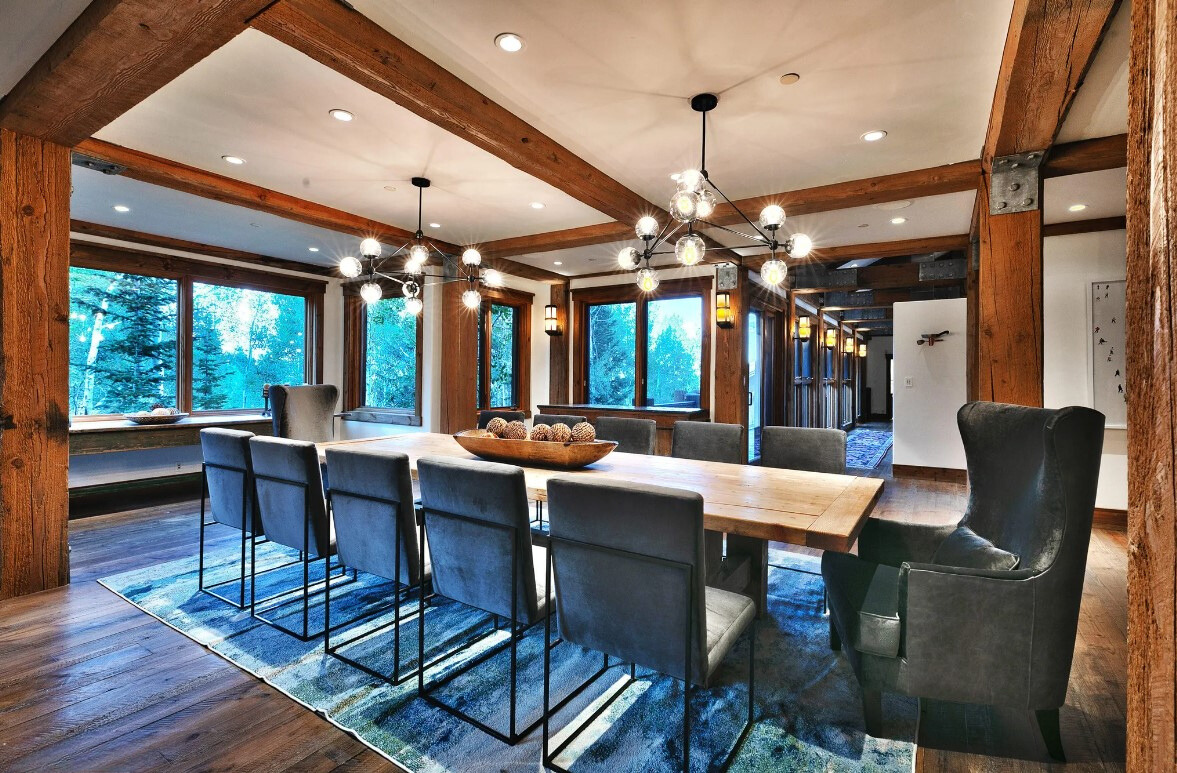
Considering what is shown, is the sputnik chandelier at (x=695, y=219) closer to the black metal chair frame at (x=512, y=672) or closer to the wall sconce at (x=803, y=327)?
the black metal chair frame at (x=512, y=672)

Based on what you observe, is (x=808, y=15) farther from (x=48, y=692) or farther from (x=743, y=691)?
(x=48, y=692)

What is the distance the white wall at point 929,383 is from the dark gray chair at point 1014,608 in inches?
206

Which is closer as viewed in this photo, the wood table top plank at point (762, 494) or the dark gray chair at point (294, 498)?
the wood table top plank at point (762, 494)

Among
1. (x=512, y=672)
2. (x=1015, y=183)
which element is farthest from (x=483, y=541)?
(x=1015, y=183)

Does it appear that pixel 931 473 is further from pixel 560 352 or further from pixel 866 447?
pixel 560 352

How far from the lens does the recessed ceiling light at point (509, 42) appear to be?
228 centimetres

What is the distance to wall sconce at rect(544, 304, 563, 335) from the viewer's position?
7.59m

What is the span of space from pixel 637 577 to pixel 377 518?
3.69 feet

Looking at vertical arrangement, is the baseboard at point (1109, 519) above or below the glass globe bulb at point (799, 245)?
below

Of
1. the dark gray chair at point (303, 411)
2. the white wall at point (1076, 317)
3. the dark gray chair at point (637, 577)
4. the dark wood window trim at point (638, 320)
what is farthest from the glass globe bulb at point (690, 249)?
the dark wood window trim at point (638, 320)

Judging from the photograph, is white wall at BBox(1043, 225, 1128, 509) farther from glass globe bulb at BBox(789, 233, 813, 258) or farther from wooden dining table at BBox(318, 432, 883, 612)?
wooden dining table at BBox(318, 432, 883, 612)

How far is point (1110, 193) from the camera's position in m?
4.01

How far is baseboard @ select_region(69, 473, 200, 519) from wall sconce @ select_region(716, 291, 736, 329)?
18.6 ft

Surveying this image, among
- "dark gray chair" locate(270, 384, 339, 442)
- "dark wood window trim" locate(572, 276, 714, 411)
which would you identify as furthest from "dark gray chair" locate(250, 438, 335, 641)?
"dark wood window trim" locate(572, 276, 714, 411)
